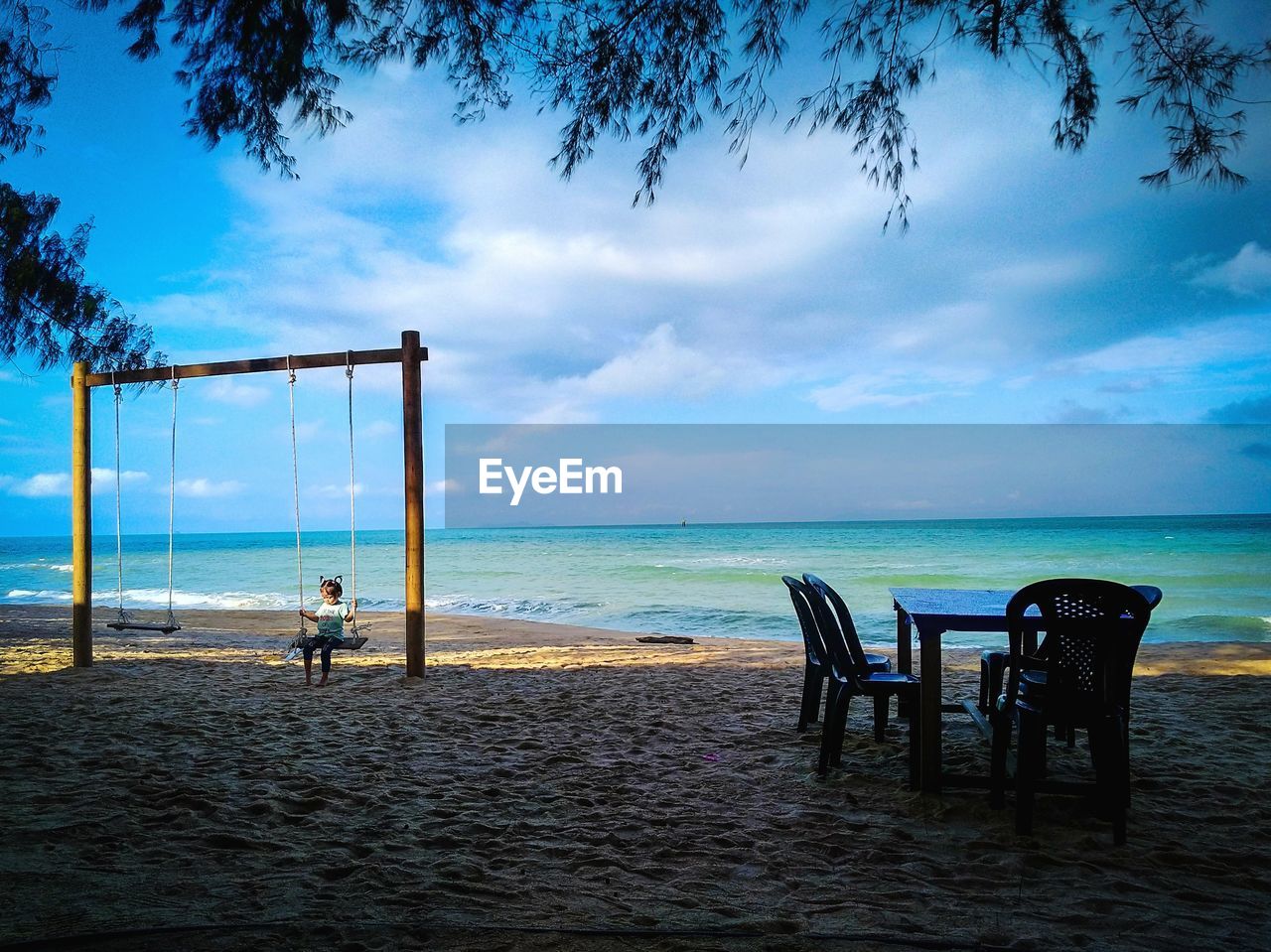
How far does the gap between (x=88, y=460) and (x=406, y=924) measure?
685 cm

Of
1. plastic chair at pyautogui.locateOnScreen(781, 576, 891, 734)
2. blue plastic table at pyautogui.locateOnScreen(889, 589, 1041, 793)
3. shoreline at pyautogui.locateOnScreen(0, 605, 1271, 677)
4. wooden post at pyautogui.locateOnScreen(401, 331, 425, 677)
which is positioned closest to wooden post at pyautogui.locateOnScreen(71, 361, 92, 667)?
shoreline at pyautogui.locateOnScreen(0, 605, 1271, 677)

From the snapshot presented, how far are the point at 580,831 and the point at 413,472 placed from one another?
162 inches

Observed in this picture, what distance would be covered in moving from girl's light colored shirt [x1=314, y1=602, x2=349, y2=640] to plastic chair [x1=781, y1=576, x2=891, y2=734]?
3.90 m

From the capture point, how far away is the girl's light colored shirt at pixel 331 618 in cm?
639

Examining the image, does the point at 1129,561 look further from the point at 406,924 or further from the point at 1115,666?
the point at 406,924

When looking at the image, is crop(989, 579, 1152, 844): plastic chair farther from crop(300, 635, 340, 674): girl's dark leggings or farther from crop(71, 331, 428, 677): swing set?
crop(300, 635, 340, 674): girl's dark leggings

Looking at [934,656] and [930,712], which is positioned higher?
[934,656]

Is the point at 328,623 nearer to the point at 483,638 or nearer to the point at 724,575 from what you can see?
the point at 483,638

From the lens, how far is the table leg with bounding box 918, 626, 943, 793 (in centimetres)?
351

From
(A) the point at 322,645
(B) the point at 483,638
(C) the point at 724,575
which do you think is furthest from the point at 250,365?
(C) the point at 724,575

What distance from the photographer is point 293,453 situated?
6805mm

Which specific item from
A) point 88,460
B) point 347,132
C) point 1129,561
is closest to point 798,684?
point 347,132

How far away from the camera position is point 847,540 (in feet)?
139

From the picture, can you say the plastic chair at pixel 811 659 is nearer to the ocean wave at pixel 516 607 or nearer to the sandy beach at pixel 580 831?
the sandy beach at pixel 580 831
